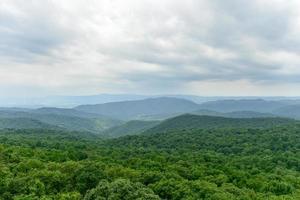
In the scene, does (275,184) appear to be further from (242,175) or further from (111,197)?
(111,197)

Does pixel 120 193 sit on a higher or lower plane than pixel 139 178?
higher

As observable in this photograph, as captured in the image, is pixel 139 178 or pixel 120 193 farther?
pixel 139 178

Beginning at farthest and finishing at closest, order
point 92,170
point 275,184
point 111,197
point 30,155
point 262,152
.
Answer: point 262,152 → point 30,155 → point 275,184 → point 92,170 → point 111,197

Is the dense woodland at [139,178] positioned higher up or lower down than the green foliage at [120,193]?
lower down

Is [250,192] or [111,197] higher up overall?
[111,197]

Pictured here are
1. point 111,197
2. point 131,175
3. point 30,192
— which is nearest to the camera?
point 111,197

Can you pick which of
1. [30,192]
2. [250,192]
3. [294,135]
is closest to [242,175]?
[250,192]

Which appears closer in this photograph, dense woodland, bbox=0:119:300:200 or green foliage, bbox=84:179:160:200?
green foliage, bbox=84:179:160:200

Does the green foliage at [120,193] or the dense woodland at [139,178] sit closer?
the green foliage at [120,193]

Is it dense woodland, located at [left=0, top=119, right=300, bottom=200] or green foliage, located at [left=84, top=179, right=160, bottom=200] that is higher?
green foliage, located at [left=84, top=179, right=160, bottom=200]

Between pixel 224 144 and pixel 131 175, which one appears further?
pixel 224 144
